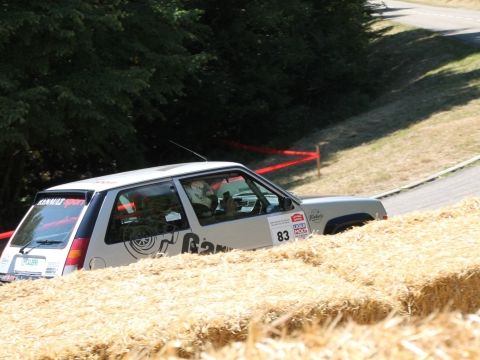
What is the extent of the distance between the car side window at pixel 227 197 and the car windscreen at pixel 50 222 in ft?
4.03

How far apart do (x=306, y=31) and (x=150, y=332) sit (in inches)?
1132

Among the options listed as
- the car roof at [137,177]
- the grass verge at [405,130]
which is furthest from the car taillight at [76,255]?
the grass verge at [405,130]

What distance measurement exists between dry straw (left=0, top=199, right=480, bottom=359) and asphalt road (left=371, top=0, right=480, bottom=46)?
31994 millimetres

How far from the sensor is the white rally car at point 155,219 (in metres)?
8.52

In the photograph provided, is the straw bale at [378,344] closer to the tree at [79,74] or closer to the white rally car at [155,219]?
the white rally car at [155,219]

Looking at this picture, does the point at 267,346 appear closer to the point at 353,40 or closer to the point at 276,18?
the point at 276,18

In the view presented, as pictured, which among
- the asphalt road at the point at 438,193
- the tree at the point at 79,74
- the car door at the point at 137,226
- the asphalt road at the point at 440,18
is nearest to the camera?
the car door at the point at 137,226

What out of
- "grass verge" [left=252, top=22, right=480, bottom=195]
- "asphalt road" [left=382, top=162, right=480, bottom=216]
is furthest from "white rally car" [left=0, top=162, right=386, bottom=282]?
"grass verge" [left=252, top=22, right=480, bottom=195]

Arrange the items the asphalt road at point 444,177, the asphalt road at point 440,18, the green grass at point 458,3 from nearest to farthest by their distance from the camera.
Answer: the asphalt road at point 444,177
the asphalt road at point 440,18
the green grass at point 458,3

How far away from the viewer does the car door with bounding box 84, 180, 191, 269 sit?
8516 millimetres

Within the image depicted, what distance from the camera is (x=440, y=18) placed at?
169ft

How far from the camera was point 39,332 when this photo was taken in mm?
5035

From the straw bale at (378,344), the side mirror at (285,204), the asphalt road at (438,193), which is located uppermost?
the straw bale at (378,344)

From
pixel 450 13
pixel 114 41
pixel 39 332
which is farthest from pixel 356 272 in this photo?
pixel 450 13
